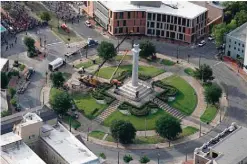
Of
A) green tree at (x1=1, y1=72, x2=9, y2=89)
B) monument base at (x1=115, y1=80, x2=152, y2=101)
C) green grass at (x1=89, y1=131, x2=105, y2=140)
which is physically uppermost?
green tree at (x1=1, y1=72, x2=9, y2=89)

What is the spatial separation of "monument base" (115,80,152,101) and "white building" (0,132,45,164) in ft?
144

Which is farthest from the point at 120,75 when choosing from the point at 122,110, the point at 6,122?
the point at 6,122

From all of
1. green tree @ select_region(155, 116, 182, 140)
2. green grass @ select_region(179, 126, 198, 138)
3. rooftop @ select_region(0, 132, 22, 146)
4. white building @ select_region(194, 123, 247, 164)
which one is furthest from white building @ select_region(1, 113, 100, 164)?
green grass @ select_region(179, 126, 198, 138)

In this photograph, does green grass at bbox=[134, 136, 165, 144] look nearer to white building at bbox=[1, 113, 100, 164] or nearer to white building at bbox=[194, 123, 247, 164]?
white building at bbox=[194, 123, 247, 164]

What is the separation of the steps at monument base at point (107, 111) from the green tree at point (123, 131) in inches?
445

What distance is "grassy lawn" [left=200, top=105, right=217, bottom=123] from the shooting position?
179m

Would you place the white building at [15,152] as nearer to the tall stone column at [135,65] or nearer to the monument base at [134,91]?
the tall stone column at [135,65]

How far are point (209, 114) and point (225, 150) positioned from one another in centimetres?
3257

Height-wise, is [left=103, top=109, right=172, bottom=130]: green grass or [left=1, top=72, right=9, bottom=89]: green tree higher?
[left=1, top=72, right=9, bottom=89]: green tree

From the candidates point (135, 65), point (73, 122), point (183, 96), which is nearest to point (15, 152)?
point (73, 122)

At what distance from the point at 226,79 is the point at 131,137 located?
44045mm

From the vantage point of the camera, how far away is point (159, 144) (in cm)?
16838

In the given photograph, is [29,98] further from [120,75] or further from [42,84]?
[120,75]

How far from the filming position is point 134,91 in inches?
7347
